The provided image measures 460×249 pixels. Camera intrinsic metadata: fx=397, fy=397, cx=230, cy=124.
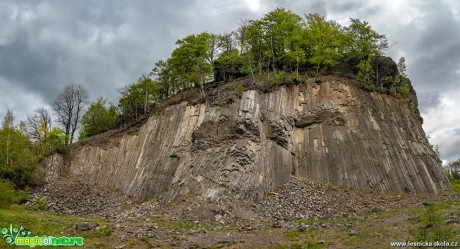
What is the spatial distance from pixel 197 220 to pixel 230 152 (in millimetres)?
7673

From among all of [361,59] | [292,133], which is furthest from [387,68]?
[292,133]

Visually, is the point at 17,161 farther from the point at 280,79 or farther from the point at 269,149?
the point at 280,79

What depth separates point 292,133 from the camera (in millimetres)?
37656

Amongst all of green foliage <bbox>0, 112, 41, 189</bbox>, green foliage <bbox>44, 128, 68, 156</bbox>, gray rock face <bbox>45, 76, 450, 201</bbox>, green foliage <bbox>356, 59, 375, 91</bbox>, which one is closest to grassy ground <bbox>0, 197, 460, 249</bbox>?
gray rock face <bbox>45, 76, 450, 201</bbox>

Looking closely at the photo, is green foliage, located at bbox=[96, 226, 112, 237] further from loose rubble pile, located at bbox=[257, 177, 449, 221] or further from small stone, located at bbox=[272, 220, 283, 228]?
loose rubble pile, located at bbox=[257, 177, 449, 221]

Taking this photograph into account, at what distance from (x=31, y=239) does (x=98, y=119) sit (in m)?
38.9

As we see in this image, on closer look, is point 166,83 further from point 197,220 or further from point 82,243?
point 82,243

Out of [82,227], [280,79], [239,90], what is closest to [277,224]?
[82,227]

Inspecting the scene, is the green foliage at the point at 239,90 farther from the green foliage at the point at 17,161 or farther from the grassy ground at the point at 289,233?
the green foliage at the point at 17,161

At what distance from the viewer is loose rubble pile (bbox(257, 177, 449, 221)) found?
1132 inches

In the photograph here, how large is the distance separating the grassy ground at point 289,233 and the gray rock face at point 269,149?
6.56 meters

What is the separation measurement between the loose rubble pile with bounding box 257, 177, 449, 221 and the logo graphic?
44.1 ft

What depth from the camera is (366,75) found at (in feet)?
146

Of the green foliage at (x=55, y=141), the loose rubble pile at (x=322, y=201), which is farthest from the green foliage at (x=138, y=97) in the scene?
the loose rubble pile at (x=322, y=201)
